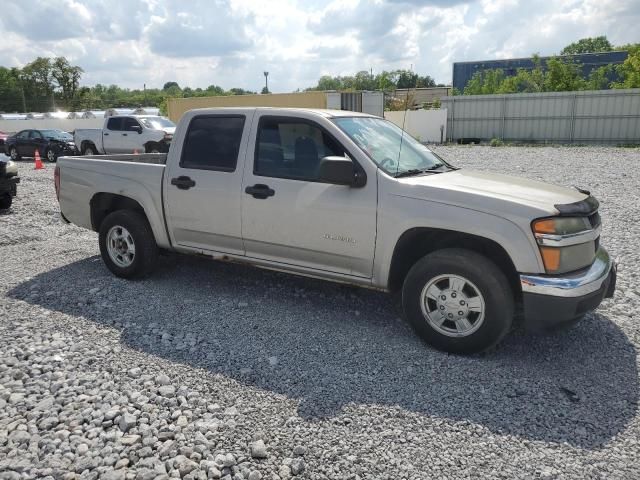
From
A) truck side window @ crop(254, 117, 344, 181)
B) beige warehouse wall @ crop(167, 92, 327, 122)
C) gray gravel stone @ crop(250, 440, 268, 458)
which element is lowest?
gray gravel stone @ crop(250, 440, 268, 458)

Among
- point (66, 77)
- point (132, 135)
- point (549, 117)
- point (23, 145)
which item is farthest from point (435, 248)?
point (66, 77)

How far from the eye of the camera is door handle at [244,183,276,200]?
15.9 ft

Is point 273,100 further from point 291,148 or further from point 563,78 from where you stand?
point 291,148

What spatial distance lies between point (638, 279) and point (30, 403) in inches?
227

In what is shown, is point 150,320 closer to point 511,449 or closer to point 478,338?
point 478,338

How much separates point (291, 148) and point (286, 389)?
7.08 ft

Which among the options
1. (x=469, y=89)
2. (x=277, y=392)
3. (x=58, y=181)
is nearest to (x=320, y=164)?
(x=277, y=392)

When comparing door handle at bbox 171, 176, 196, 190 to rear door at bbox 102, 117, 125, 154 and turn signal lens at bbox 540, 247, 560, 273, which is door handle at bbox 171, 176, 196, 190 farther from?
rear door at bbox 102, 117, 125, 154

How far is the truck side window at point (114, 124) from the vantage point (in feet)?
63.6

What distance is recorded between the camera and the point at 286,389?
374 cm

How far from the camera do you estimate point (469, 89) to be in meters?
47.3

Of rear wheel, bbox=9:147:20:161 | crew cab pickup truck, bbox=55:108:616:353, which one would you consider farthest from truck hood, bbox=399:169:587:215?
rear wheel, bbox=9:147:20:161

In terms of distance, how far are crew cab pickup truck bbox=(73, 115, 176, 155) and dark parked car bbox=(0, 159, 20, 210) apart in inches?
308

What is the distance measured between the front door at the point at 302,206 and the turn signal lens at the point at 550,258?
4.18ft
